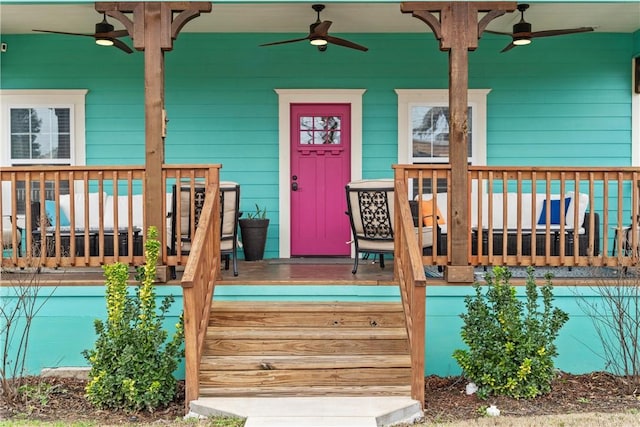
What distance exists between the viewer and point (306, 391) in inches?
169

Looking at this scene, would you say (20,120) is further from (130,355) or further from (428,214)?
(428,214)

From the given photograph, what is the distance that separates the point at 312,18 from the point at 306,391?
4.24 metres

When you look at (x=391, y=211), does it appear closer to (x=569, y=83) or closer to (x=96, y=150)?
(x=569, y=83)

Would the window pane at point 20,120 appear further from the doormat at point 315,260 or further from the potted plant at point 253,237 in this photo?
the doormat at point 315,260

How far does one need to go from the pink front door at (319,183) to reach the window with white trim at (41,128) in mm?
2587

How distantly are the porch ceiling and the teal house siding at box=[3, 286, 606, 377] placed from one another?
9.77ft

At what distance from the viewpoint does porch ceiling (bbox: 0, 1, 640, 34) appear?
6434 mm

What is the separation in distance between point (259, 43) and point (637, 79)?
4.48 meters

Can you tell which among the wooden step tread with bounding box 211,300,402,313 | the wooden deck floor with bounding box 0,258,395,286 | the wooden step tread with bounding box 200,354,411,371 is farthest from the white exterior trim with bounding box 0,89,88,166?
the wooden step tread with bounding box 200,354,411,371

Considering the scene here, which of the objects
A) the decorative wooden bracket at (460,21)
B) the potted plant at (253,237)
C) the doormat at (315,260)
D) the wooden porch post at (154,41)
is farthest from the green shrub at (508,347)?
the potted plant at (253,237)

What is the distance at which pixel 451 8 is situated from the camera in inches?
195

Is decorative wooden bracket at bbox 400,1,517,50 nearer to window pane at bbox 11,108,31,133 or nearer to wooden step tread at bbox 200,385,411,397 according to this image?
wooden step tread at bbox 200,385,411,397

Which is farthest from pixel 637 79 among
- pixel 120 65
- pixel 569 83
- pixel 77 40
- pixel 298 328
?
pixel 77 40

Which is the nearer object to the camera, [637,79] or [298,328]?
[298,328]
